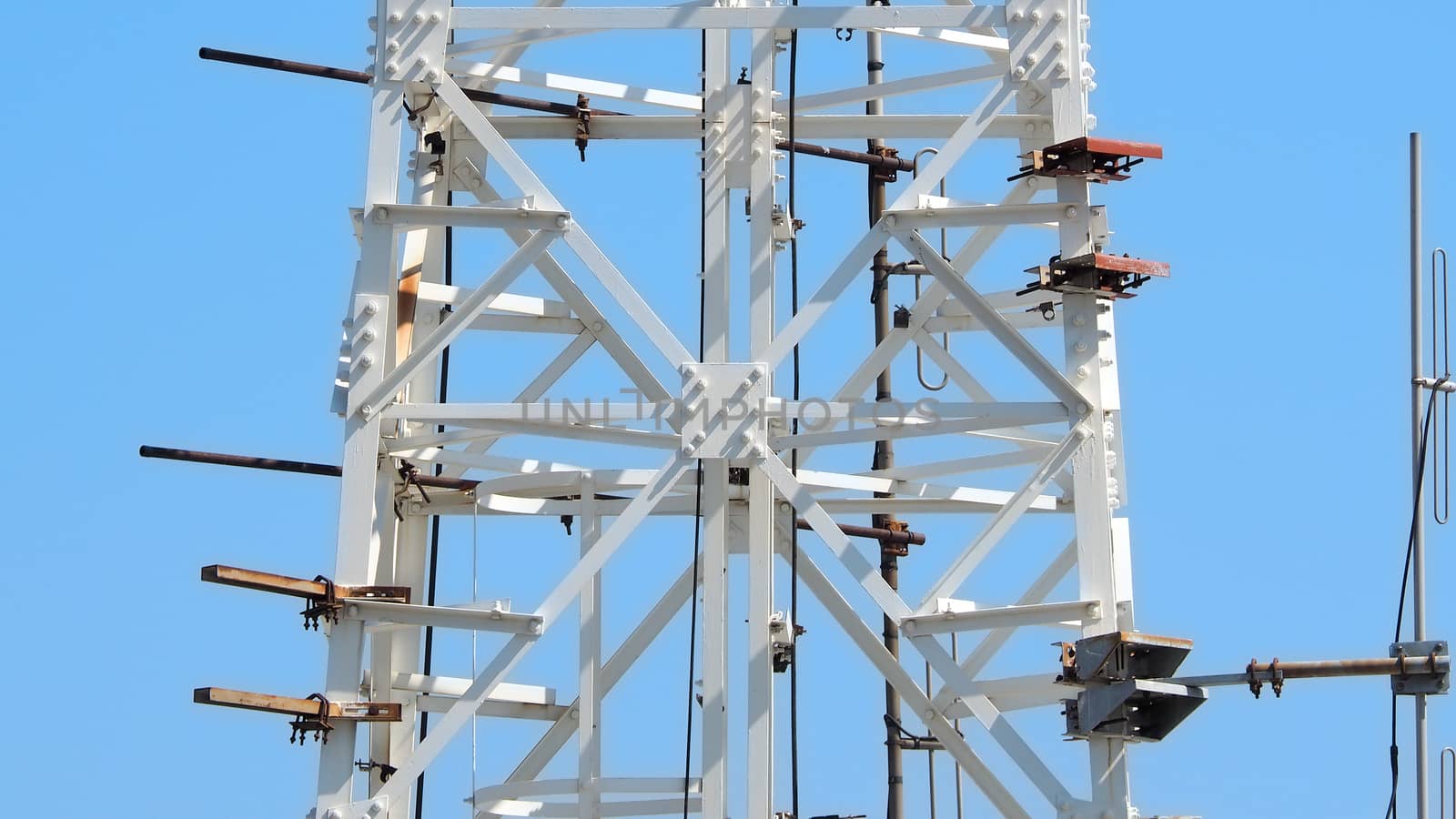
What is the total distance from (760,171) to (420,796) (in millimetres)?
7384

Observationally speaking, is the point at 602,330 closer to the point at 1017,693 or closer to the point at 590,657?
the point at 590,657

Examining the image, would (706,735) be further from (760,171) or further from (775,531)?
(760,171)

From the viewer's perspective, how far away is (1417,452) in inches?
989

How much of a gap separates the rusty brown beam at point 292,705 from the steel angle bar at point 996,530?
5.20 m

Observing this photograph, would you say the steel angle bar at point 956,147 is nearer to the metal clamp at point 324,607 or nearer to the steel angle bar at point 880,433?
the steel angle bar at point 880,433

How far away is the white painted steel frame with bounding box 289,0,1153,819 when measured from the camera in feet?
88.0

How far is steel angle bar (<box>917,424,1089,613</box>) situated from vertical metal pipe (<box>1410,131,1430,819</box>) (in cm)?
318

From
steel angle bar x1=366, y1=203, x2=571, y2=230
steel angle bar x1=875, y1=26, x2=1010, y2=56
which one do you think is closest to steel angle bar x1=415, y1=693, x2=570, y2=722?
steel angle bar x1=366, y1=203, x2=571, y2=230

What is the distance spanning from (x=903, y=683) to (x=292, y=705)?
6326mm

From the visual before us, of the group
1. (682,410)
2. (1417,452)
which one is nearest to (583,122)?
(682,410)

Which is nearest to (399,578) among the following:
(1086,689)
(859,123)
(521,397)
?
(521,397)

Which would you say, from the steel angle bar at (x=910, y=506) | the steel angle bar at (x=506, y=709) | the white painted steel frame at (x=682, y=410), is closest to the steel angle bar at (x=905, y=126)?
the white painted steel frame at (x=682, y=410)

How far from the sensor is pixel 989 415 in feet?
90.0

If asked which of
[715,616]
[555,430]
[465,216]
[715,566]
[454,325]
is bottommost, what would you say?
[715,616]
